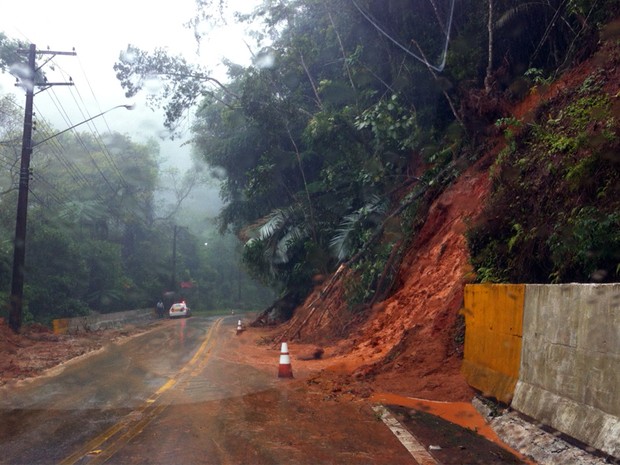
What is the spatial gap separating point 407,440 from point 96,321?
30309 millimetres

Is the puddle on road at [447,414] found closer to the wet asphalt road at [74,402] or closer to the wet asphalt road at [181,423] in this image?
the wet asphalt road at [181,423]

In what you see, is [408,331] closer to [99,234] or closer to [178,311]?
[178,311]

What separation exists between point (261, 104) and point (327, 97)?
355 centimetres

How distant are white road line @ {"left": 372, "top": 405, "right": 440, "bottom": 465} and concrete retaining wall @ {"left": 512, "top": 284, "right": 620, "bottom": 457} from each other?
1.31 metres

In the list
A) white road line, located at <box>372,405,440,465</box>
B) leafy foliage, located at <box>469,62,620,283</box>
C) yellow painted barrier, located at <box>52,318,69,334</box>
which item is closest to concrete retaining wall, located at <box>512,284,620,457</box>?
leafy foliage, located at <box>469,62,620,283</box>

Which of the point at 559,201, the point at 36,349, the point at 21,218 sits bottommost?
the point at 36,349

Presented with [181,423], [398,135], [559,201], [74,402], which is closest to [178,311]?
[398,135]

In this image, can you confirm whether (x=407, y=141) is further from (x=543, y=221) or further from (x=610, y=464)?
(x=610, y=464)

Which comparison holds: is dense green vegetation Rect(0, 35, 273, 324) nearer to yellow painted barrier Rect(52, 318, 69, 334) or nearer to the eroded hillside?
yellow painted barrier Rect(52, 318, 69, 334)

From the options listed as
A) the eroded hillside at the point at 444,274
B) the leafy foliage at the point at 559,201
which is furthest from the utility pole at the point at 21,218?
the leafy foliage at the point at 559,201

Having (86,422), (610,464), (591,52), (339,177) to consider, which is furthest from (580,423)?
(339,177)

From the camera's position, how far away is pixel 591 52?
1377cm

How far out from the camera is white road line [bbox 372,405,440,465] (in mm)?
6465

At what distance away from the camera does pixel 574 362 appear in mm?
6434
